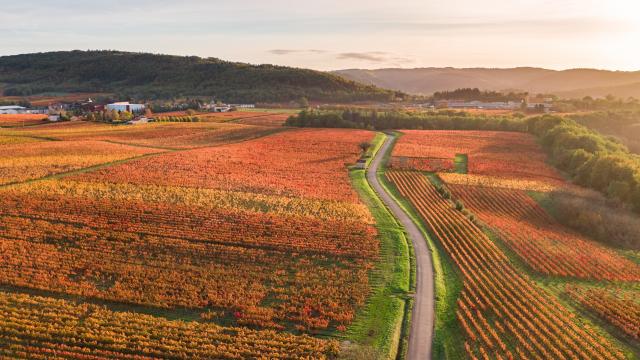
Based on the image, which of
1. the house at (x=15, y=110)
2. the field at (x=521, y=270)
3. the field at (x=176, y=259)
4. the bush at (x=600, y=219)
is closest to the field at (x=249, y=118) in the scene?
the house at (x=15, y=110)

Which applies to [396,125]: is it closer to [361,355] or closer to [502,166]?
[502,166]

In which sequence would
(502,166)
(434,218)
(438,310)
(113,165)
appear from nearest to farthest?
(438,310)
(434,218)
(113,165)
(502,166)

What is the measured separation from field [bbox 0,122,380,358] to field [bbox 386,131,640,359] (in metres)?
8.26

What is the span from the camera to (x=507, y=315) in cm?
3148

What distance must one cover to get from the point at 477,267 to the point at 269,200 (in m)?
25.4

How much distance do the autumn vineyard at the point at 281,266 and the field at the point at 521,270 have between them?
0.16 m

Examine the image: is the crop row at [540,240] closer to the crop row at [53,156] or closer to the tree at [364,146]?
the tree at [364,146]

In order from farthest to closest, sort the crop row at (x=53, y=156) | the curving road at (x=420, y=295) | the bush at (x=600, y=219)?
the crop row at (x=53, y=156)
the bush at (x=600, y=219)
the curving road at (x=420, y=295)

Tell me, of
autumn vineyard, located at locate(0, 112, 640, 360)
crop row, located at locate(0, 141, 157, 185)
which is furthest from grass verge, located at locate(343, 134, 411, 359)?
crop row, located at locate(0, 141, 157, 185)

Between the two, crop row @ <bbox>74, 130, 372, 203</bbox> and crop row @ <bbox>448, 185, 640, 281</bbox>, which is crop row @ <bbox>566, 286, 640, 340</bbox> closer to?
crop row @ <bbox>448, 185, 640, 281</bbox>

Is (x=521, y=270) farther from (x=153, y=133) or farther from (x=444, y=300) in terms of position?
(x=153, y=133)

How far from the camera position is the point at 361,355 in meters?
26.3

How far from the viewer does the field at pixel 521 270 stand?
95.5 feet

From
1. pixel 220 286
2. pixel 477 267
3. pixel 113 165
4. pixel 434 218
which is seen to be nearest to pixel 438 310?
pixel 477 267
